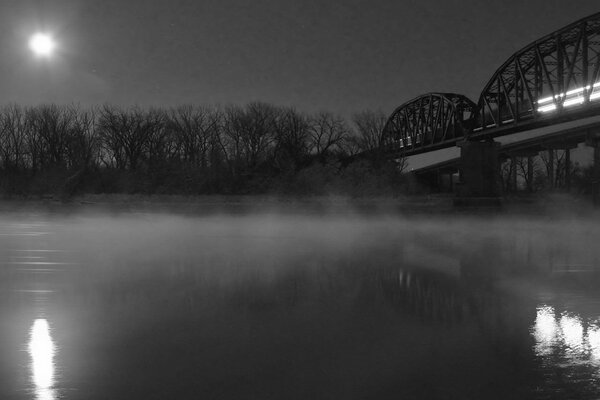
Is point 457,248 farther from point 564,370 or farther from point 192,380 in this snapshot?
point 192,380

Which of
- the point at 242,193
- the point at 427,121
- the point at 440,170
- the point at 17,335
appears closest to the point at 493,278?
the point at 17,335

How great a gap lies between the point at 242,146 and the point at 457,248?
63525mm

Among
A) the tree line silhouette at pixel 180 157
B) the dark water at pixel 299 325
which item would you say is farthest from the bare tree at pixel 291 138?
the dark water at pixel 299 325

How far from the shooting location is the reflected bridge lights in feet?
19.2

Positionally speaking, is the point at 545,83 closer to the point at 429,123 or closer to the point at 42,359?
the point at 429,123

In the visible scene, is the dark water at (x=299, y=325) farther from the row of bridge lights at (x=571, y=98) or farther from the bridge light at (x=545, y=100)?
the bridge light at (x=545, y=100)

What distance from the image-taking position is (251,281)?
1243 centimetres

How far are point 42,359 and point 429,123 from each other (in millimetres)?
76045

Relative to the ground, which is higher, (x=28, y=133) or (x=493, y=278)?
(x=28, y=133)

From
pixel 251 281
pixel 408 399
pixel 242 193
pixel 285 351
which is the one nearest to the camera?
pixel 408 399

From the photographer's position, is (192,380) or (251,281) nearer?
(192,380)

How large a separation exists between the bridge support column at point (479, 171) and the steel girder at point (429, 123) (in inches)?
124

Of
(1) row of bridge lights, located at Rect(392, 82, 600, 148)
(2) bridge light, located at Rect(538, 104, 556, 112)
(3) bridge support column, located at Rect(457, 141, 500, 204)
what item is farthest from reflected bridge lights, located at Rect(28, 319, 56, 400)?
(2) bridge light, located at Rect(538, 104, 556, 112)

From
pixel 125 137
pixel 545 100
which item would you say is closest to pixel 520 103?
pixel 545 100
